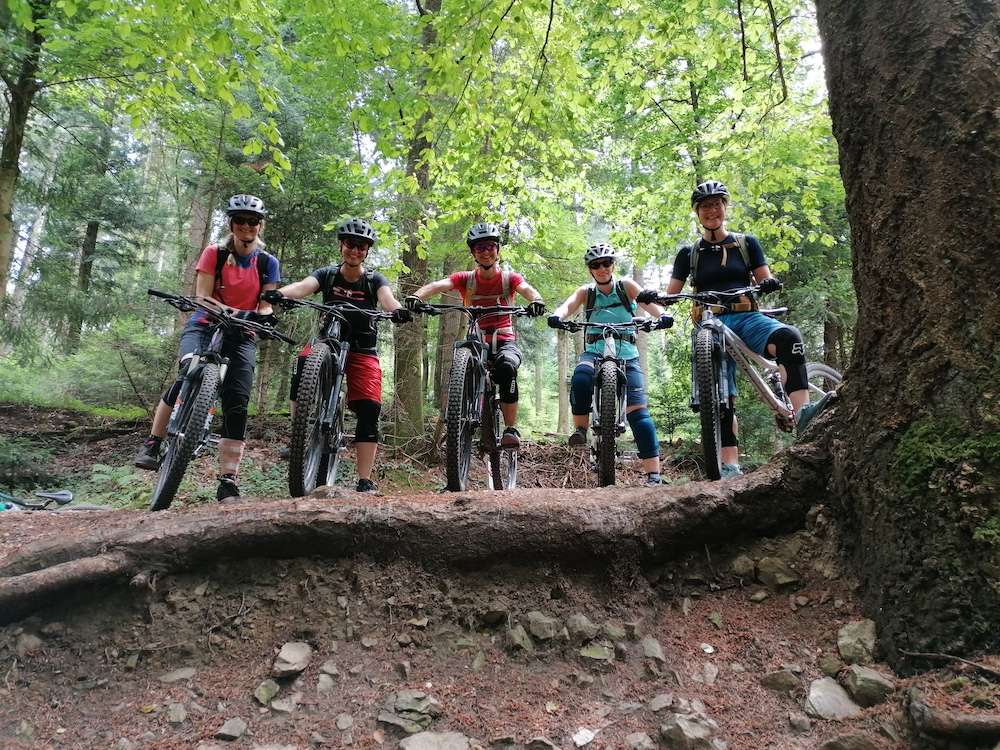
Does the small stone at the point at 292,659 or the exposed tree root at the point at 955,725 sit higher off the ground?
the exposed tree root at the point at 955,725

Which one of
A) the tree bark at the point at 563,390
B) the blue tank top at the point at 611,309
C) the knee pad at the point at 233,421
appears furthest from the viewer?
the tree bark at the point at 563,390

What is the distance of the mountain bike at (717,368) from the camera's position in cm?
416

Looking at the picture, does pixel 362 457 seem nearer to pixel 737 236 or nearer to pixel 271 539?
pixel 271 539

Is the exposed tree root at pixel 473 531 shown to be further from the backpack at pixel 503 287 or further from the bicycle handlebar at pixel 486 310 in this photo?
the backpack at pixel 503 287

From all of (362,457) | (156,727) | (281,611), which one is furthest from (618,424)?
(156,727)

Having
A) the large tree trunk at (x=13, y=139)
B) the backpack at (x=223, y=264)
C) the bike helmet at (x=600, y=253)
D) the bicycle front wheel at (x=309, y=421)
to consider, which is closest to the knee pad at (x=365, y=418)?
the bicycle front wheel at (x=309, y=421)

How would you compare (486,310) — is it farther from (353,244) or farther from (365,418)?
(365,418)

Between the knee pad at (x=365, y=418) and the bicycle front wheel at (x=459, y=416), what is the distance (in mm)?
778

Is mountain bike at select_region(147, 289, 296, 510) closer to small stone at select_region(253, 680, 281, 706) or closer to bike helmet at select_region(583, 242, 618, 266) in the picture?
small stone at select_region(253, 680, 281, 706)

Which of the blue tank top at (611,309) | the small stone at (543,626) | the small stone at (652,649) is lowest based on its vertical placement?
the small stone at (652,649)

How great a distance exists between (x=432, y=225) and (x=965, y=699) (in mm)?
7144

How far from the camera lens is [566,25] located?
17.8ft

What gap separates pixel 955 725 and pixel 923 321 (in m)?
1.44

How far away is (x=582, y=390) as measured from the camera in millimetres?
4879
